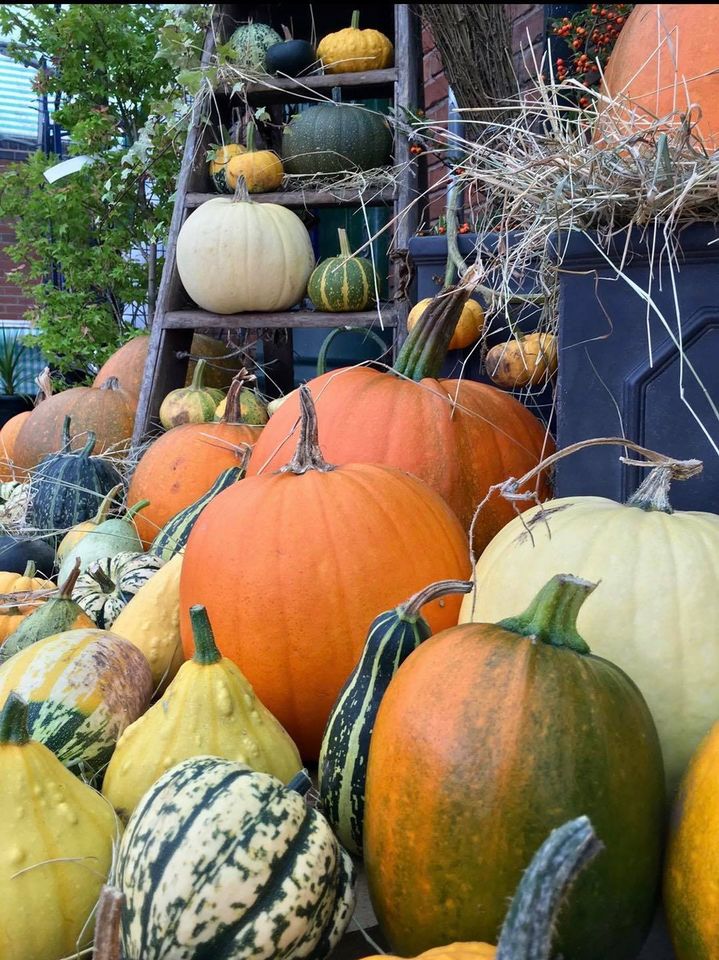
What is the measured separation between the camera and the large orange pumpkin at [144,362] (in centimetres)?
461

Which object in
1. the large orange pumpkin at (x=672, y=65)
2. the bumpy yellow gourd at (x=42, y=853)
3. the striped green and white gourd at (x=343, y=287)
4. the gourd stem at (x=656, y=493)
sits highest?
the large orange pumpkin at (x=672, y=65)

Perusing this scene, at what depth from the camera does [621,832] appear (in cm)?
90

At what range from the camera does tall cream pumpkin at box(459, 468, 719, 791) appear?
3.69 feet

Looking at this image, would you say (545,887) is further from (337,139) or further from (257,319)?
(337,139)

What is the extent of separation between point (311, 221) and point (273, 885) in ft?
13.7

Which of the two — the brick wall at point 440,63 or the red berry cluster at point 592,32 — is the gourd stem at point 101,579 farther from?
the red berry cluster at point 592,32

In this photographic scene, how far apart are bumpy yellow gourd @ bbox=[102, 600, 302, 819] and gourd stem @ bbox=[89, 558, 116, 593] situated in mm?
783

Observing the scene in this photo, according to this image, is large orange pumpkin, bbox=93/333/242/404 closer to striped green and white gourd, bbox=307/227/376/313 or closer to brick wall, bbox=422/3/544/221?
striped green and white gourd, bbox=307/227/376/313

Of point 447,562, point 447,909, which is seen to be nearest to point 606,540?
point 447,562

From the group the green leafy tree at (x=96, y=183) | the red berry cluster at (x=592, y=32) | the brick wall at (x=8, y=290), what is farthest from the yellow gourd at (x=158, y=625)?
the brick wall at (x=8, y=290)

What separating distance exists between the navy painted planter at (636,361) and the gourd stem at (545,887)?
1.00m

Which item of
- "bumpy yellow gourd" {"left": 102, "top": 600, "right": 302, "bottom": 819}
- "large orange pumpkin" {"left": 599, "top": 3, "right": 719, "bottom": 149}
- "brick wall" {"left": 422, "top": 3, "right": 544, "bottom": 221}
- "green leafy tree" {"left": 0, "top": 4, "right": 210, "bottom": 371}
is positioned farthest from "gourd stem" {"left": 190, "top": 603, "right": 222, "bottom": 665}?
"green leafy tree" {"left": 0, "top": 4, "right": 210, "bottom": 371}

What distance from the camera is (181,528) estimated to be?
2232mm

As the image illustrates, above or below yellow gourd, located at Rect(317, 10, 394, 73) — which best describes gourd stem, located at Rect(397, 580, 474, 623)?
below
